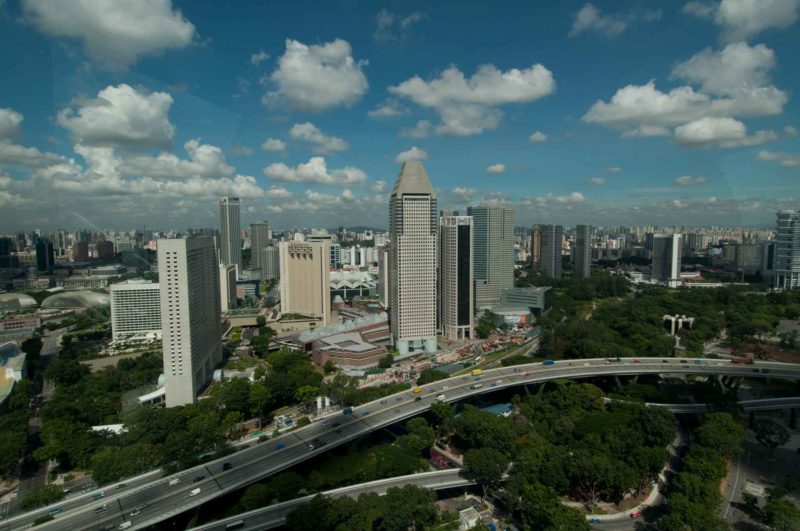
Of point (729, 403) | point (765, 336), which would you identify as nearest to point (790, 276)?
point (765, 336)

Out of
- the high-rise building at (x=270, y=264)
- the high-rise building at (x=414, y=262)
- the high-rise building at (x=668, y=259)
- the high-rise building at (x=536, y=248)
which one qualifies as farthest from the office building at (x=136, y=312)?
the high-rise building at (x=668, y=259)

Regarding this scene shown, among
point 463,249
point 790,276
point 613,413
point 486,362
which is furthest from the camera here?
point 790,276

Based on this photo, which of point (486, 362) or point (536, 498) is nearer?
point (536, 498)

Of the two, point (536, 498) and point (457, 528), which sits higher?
point (536, 498)

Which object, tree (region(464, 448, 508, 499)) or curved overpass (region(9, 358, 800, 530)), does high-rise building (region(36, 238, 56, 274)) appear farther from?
tree (region(464, 448, 508, 499))

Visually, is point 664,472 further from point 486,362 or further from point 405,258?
point 405,258

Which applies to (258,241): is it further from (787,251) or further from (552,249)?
(787,251)

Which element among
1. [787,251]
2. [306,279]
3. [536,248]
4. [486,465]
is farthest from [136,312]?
[787,251]

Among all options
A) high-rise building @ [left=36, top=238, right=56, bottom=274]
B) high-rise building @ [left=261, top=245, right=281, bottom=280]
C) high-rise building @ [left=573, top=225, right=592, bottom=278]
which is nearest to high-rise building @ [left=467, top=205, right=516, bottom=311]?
high-rise building @ [left=573, top=225, right=592, bottom=278]

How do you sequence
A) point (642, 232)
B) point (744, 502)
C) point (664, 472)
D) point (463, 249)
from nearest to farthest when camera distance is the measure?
point (744, 502) < point (664, 472) < point (463, 249) < point (642, 232)
